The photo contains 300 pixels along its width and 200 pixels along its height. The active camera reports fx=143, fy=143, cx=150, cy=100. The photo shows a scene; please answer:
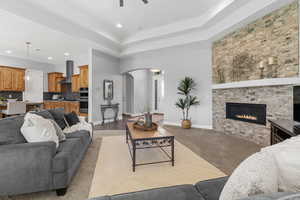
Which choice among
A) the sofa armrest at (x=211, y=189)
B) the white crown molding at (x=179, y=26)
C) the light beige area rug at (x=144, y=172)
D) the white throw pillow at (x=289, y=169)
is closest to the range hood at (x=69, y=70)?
the white crown molding at (x=179, y=26)

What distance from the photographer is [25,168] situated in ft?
5.02

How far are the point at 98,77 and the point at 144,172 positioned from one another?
15.1 feet

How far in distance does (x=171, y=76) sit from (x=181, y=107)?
4.54ft

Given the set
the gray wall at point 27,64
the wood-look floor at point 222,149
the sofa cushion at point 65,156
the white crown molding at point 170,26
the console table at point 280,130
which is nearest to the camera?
the sofa cushion at point 65,156

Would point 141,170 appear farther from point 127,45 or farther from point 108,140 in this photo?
point 127,45

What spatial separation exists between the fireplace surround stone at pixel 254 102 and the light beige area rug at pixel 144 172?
1.98 meters

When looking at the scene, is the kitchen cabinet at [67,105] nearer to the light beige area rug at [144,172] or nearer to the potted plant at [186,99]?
the light beige area rug at [144,172]

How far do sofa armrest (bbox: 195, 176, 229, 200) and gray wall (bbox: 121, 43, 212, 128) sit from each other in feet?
14.1

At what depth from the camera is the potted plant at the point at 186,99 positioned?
5160mm

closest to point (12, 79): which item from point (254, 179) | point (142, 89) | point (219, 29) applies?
point (142, 89)

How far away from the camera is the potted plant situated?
5160 mm

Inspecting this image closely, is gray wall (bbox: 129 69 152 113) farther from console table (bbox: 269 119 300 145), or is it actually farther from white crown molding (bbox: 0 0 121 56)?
console table (bbox: 269 119 300 145)

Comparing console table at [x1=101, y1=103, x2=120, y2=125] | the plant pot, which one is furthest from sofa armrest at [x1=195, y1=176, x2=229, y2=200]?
console table at [x1=101, y1=103, x2=120, y2=125]

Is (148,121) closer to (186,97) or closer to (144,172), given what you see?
(144,172)
